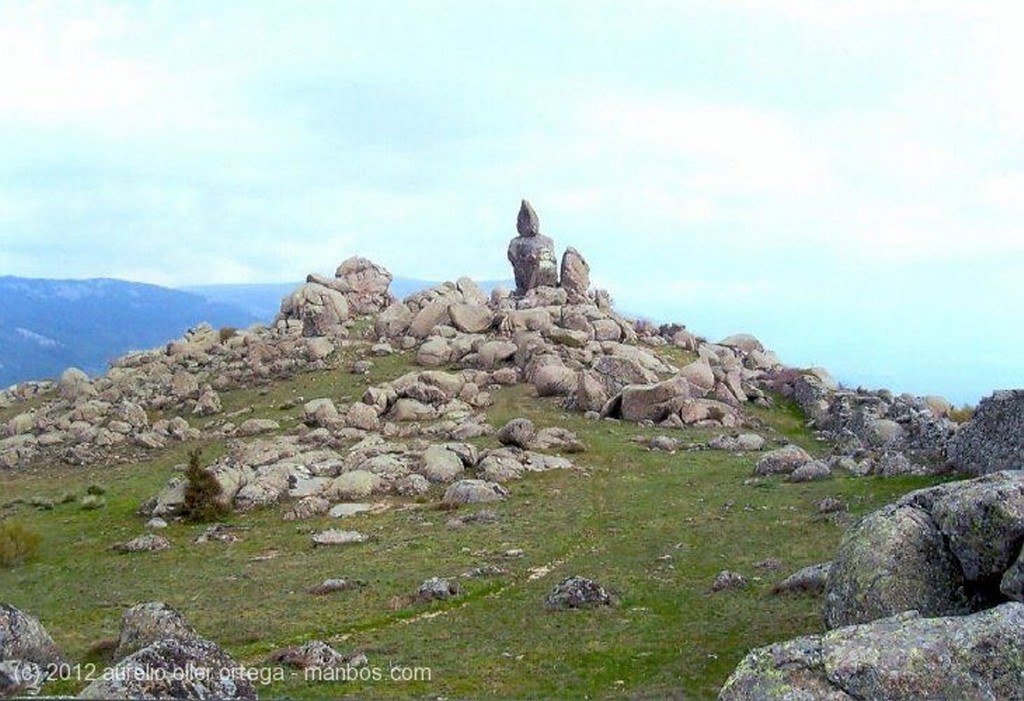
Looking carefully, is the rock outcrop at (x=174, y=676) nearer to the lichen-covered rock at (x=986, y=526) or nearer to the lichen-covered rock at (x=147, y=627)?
the lichen-covered rock at (x=147, y=627)

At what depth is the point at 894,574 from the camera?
20312 mm

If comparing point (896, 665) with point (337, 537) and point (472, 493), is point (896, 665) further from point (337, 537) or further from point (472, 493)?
point (472, 493)

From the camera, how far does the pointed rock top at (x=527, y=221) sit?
319 feet

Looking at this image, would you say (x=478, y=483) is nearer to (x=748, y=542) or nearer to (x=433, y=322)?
(x=748, y=542)

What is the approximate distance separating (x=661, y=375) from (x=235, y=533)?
39344 millimetres

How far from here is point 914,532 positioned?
20984mm

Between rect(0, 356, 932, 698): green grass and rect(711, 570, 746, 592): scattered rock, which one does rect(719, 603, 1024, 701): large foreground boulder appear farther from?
rect(711, 570, 746, 592): scattered rock

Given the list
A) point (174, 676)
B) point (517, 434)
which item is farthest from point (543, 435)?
point (174, 676)

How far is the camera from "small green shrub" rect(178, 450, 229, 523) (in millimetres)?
44469

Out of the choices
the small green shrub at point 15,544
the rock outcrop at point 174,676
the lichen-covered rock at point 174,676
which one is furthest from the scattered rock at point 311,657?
the small green shrub at point 15,544

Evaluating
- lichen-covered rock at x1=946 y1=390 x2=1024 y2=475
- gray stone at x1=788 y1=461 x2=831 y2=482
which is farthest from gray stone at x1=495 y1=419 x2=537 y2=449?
lichen-covered rock at x1=946 y1=390 x2=1024 y2=475

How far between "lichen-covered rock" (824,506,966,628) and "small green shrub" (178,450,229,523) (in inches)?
1254

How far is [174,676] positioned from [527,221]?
276ft

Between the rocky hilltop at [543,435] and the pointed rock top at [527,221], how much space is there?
238 millimetres
